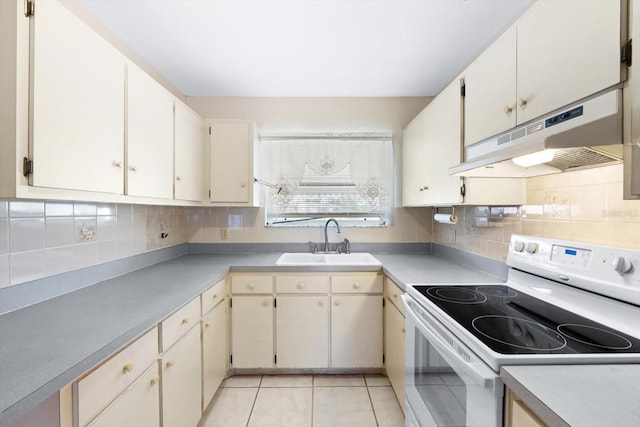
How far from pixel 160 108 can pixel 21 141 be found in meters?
0.87

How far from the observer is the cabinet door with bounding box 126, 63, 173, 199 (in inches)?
53.4

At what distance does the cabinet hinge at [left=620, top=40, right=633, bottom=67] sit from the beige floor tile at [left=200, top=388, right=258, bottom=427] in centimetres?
228

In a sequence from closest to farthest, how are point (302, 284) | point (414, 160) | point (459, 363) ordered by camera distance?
point (459, 363) → point (302, 284) → point (414, 160)

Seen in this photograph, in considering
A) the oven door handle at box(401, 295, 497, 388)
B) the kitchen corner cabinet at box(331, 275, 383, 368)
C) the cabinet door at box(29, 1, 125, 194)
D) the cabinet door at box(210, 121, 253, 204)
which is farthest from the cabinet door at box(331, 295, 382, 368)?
the cabinet door at box(29, 1, 125, 194)

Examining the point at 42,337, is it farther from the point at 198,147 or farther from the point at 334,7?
the point at 334,7

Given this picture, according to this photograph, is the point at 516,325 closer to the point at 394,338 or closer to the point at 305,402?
the point at 394,338

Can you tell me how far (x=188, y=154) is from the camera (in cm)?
202

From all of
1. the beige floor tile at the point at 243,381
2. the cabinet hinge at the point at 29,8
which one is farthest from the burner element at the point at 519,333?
the cabinet hinge at the point at 29,8

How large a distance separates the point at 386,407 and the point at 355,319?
0.56 meters

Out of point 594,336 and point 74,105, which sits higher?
point 74,105

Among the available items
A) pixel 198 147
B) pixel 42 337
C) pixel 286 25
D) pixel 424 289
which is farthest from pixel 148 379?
pixel 286 25

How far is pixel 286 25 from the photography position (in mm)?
1561

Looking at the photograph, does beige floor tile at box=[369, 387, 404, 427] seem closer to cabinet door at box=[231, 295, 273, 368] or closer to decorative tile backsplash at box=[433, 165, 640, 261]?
cabinet door at box=[231, 295, 273, 368]

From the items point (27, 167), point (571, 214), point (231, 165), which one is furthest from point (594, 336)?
point (231, 165)
